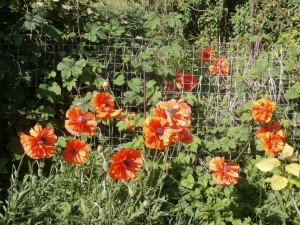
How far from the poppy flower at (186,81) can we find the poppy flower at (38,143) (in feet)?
4.27

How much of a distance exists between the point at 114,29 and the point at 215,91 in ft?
2.82

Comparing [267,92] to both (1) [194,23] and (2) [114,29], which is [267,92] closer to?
(2) [114,29]

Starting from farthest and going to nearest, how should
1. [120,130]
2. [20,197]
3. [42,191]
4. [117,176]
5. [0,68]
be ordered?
[120,130] → [0,68] → [42,191] → [20,197] → [117,176]

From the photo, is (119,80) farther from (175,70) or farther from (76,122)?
(76,122)

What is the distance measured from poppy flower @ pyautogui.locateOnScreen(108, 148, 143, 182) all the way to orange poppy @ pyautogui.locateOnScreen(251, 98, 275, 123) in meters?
1.09

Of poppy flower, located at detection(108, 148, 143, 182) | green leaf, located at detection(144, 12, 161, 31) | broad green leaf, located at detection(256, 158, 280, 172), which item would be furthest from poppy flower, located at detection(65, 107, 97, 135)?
green leaf, located at detection(144, 12, 161, 31)

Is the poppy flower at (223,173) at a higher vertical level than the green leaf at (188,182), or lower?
higher

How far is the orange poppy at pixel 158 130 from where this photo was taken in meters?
2.11

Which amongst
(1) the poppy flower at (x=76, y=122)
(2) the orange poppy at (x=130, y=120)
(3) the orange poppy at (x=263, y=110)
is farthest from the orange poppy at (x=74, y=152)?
(3) the orange poppy at (x=263, y=110)

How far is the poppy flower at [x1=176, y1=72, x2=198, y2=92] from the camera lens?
336cm

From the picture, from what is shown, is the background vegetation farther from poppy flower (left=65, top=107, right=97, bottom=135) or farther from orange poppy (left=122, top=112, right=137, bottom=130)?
poppy flower (left=65, top=107, right=97, bottom=135)

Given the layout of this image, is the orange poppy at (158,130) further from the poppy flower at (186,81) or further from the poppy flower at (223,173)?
the poppy flower at (186,81)

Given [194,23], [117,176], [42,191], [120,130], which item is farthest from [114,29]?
[194,23]

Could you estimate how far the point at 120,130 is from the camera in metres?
3.27
